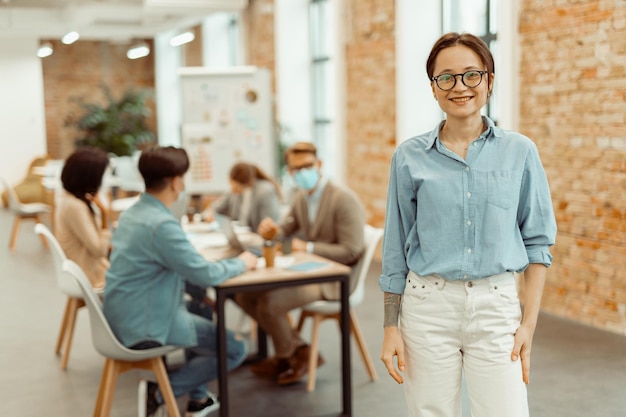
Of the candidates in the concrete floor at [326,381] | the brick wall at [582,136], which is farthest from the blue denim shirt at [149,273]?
the brick wall at [582,136]

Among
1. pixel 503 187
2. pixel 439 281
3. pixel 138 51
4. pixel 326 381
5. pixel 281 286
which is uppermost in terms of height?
pixel 138 51

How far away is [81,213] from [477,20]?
Answer: 3.96 metres

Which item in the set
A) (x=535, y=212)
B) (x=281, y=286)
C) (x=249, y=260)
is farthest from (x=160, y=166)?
(x=535, y=212)

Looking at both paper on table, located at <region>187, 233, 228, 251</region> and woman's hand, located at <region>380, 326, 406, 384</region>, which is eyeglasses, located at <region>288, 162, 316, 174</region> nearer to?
paper on table, located at <region>187, 233, 228, 251</region>

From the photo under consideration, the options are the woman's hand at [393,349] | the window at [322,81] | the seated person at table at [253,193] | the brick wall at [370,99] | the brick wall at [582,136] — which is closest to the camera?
the woman's hand at [393,349]

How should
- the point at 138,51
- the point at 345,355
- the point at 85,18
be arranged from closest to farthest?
1. the point at 345,355
2. the point at 85,18
3. the point at 138,51

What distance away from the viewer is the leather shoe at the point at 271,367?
4.21 meters

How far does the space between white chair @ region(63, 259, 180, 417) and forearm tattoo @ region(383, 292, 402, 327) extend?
5.07ft

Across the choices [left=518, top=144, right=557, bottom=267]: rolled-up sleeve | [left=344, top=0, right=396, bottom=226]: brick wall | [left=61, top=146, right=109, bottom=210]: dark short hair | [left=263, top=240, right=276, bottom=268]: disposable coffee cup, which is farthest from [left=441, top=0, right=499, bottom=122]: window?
[left=518, top=144, right=557, bottom=267]: rolled-up sleeve

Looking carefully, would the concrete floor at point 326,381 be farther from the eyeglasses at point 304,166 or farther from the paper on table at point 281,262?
the eyeglasses at point 304,166

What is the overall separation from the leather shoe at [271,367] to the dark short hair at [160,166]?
141 centimetres

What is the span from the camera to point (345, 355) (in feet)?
11.8

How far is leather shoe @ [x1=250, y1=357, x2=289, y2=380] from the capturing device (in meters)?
4.21

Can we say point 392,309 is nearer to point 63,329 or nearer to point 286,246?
point 286,246
